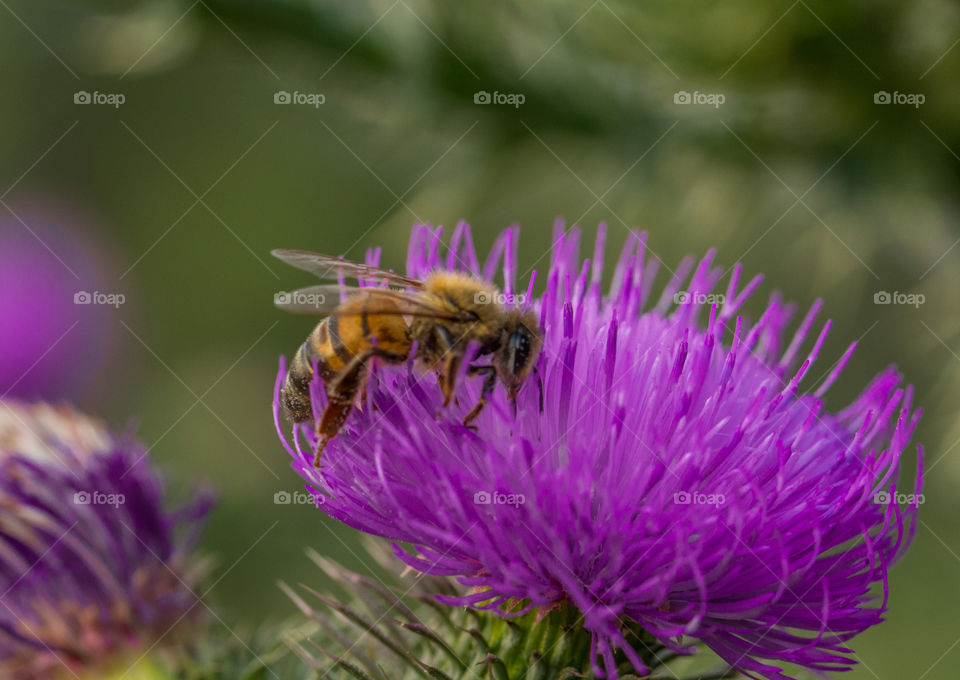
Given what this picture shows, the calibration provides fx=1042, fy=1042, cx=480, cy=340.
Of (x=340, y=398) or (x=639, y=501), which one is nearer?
(x=639, y=501)

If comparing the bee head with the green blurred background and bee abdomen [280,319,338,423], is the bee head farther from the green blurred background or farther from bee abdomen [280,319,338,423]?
the green blurred background

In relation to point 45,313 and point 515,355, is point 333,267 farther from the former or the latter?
point 45,313

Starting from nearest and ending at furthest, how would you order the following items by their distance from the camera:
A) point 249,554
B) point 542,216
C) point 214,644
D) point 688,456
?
1. point 688,456
2. point 214,644
3. point 249,554
4. point 542,216

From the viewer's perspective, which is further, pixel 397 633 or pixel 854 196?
pixel 854 196

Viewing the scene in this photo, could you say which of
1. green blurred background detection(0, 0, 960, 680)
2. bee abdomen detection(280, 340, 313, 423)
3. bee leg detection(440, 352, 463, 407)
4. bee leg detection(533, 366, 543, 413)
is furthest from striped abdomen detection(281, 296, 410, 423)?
green blurred background detection(0, 0, 960, 680)

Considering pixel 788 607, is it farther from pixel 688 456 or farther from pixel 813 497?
pixel 688 456

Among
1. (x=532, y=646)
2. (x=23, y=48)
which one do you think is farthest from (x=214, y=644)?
(x=23, y=48)

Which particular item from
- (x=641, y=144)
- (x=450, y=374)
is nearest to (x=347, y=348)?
(x=450, y=374)

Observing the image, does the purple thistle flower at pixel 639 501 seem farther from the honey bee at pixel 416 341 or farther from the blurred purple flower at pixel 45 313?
the blurred purple flower at pixel 45 313
